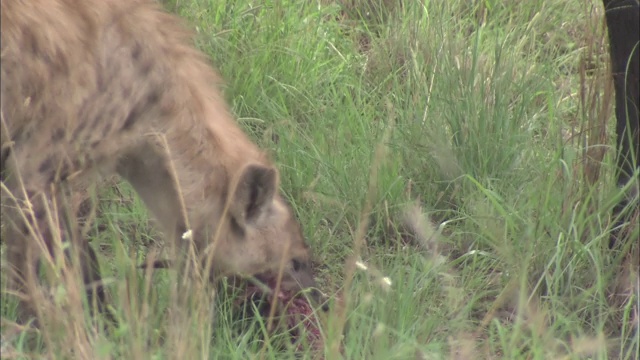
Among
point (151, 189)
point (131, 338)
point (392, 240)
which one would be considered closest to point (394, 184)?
point (392, 240)

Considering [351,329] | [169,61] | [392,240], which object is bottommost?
[392,240]

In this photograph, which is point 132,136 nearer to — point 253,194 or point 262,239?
point 253,194

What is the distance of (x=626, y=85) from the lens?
4020 millimetres

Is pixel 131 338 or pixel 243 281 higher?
pixel 131 338

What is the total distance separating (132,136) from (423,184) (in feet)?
4.91

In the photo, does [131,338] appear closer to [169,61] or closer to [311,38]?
[169,61]

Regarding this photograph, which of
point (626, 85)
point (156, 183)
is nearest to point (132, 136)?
point (156, 183)

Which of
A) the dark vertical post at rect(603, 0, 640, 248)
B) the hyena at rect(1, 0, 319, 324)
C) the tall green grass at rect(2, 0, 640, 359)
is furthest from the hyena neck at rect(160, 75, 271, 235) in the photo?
the dark vertical post at rect(603, 0, 640, 248)

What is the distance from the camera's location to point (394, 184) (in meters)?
4.86

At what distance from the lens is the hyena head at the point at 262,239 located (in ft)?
13.7

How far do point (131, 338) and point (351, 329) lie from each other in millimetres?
866

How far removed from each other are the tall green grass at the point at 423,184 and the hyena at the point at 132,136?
218 mm

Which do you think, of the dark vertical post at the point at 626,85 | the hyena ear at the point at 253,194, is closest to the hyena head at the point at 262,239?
the hyena ear at the point at 253,194

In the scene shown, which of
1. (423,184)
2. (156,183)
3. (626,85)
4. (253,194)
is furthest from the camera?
(423,184)
